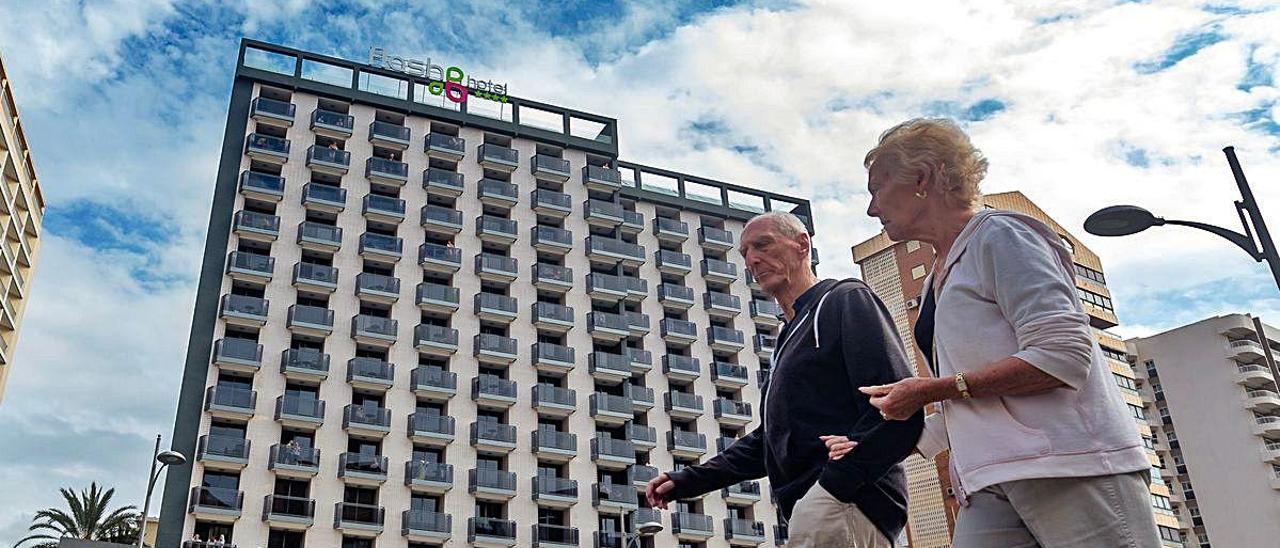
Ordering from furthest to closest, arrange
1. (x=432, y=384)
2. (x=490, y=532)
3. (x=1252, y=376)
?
(x=1252, y=376)
(x=432, y=384)
(x=490, y=532)

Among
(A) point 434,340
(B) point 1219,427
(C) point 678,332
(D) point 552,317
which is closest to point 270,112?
(A) point 434,340

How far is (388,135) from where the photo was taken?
2231 inches

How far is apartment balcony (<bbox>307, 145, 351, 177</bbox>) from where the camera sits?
54156 mm

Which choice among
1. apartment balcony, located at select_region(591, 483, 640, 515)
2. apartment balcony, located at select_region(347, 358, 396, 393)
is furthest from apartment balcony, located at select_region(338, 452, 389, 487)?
apartment balcony, located at select_region(591, 483, 640, 515)

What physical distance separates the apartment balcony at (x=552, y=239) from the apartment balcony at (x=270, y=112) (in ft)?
47.6

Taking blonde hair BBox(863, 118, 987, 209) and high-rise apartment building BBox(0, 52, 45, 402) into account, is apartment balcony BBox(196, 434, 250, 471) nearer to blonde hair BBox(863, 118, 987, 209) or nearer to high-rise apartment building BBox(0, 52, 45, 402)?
high-rise apartment building BBox(0, 52, 45, 402)

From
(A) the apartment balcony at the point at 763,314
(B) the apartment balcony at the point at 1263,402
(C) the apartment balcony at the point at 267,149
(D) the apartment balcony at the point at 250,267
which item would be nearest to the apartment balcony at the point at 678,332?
(A) the apartment balcony at the point at 763,314

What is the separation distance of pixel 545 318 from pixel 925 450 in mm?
52196

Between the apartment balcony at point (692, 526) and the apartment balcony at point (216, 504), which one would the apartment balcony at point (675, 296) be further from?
the apartment balcony at point (216, 504)

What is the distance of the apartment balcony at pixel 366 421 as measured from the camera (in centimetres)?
4825

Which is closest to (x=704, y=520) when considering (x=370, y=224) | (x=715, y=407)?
(x=715, y=407)

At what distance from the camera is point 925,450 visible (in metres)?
3.86

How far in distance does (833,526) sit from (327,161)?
53950 mm

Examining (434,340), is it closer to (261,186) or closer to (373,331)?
(373,331)
